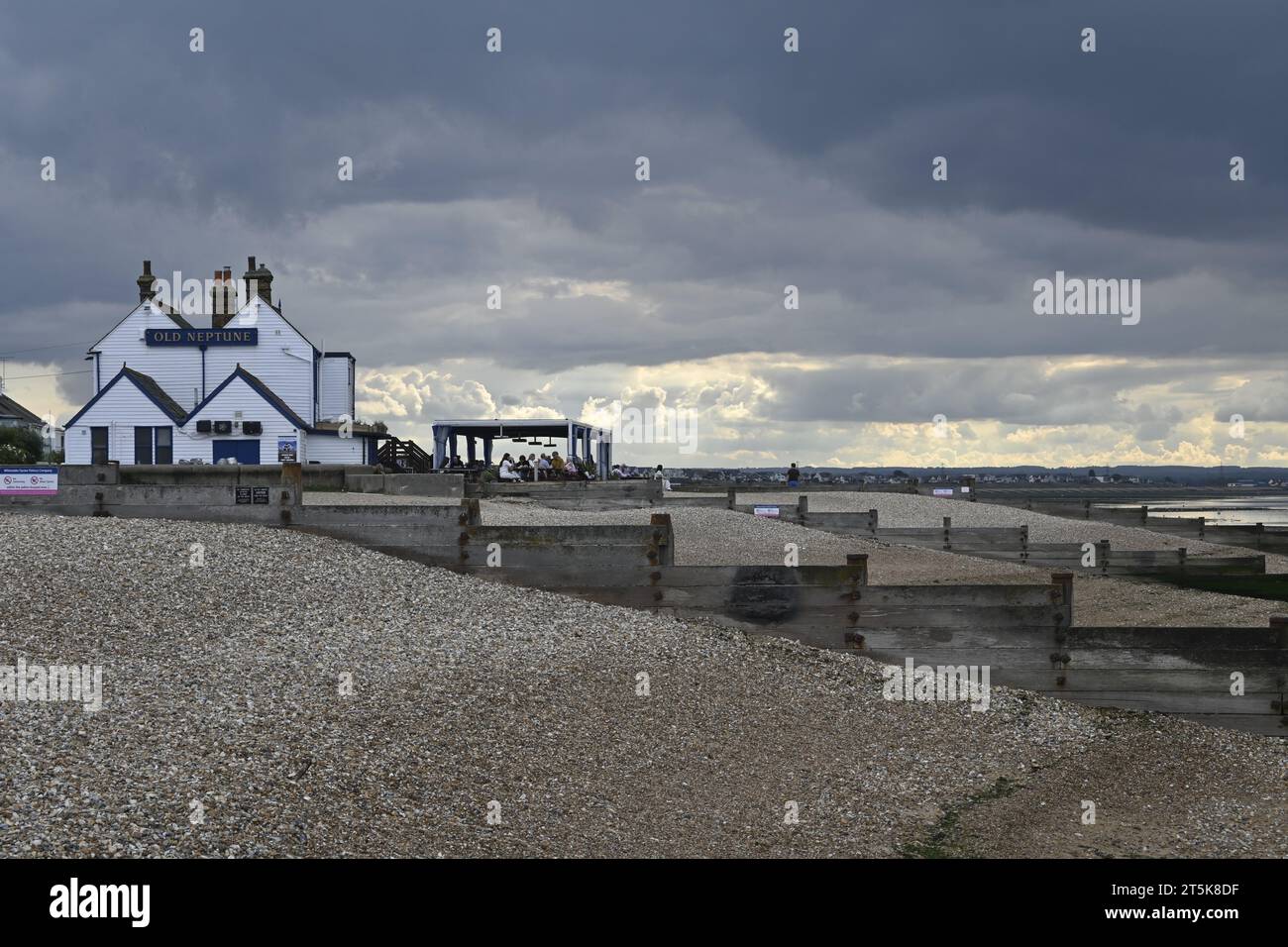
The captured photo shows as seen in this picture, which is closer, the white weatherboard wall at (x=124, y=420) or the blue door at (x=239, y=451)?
the white weatherboard wall at (x=124, y=420)

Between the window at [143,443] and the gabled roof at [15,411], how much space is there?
112 feet

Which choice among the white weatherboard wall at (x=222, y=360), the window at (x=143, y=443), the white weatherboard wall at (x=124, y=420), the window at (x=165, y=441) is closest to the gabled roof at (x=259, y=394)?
the window at (x=165, y=441)

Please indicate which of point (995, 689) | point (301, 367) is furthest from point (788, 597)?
point (301, 367)

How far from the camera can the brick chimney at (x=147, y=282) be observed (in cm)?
5453

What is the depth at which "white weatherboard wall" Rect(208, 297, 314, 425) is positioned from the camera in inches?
2036

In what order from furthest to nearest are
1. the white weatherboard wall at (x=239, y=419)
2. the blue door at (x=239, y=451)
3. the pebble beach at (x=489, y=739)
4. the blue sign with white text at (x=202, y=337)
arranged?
the blue sign with white text at (x=202, y=337) → the blue door at (x=239, y=451) → the white weatherboard wall at (x=239, y=419) → the pebble beach at (x=489, y=739)

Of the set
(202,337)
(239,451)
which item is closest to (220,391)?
(239,451)

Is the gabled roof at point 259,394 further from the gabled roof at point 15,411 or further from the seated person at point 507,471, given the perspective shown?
the gabled roof at point 15,411

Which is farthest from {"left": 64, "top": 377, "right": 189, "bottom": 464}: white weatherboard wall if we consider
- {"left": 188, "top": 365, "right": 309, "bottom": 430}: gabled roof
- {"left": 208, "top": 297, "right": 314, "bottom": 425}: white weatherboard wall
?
{"left": 208, "top": 297, "right": 314, "bottom": 425}: white weatherboard wall

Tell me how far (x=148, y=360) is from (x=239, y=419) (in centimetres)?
625

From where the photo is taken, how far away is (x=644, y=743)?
42.6ft

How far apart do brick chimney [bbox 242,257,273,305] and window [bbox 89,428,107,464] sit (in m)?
9.51

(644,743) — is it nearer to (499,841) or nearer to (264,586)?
(499,841)

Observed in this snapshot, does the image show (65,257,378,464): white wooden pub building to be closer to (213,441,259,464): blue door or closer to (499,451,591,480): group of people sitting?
(213,441,259,464): blue door
